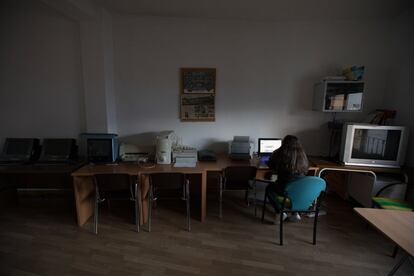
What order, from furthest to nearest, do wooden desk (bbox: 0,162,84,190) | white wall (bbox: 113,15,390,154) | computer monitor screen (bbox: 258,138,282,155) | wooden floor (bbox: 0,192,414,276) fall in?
computer monitor screen (bbox: 258,138,282,155) → white wall (bbox: 113,15,390,154) → wooden desk (bbox: 0,162,84,190) → wooden floor (bbox: 0,192,414,276)

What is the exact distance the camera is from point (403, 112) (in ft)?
8.96

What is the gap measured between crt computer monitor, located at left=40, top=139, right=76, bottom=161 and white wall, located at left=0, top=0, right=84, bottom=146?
22 centimetres

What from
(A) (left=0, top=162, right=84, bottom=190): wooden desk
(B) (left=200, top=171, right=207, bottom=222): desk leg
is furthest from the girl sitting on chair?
(A) (left=0, top=162, right=84, bottom=190): wooden desk

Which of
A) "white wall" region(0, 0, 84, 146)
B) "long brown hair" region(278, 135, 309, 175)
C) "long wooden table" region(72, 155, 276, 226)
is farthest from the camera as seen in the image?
"white wall" region(0, 0, 84, 146)

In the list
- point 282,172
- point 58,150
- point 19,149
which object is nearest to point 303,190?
point 282,172

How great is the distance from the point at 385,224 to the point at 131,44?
3.39 meters

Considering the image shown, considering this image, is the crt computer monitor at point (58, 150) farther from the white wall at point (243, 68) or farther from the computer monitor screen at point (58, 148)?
the white wall at point (243, 68)

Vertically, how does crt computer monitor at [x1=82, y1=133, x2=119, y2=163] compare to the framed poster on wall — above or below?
below

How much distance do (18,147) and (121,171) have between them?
5.85ft

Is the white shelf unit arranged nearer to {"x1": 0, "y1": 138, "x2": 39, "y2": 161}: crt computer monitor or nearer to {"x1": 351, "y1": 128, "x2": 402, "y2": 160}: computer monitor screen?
{"x1": 351, "y1": 128, "x2": 402, "y2": 160}: computer monitor screen

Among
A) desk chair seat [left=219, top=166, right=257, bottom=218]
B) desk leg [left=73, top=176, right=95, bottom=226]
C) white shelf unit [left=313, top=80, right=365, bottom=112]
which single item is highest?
white shelf unit [left=313, top=80, right=365, bottom=112]

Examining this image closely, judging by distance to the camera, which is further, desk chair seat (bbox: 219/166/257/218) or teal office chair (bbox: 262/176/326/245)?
desk chair seat (bbox: 219/166/257/218)

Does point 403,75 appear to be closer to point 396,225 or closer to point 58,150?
point 396,225

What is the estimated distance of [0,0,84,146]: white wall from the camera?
285 cm
